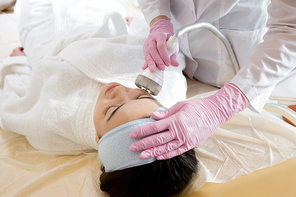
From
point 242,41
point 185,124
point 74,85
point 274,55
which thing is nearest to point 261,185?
point 185,124

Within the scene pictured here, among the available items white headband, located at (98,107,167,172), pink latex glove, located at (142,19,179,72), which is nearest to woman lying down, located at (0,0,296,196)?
white headband, located at (98,107,167,172)

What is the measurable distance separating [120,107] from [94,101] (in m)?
0.28

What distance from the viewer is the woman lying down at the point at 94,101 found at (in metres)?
0.80

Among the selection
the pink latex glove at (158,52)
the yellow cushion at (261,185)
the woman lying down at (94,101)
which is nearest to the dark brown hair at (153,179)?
the woman lying down at (94,101)

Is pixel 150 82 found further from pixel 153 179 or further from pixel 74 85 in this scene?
pixel 74 85

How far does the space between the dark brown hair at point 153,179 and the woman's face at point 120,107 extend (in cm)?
18

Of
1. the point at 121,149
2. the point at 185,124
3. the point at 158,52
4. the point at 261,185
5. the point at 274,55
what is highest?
the point at 274,55

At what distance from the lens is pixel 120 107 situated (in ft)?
2.86

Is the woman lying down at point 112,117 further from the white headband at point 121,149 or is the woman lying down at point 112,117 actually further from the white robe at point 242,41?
the white robe at point 242,41

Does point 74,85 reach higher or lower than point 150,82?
lower

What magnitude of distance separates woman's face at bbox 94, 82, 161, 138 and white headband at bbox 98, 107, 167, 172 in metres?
0.04

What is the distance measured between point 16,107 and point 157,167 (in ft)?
2.96

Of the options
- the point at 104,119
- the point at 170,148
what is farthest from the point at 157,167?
the point at 104,119

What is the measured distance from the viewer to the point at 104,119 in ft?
2.92
